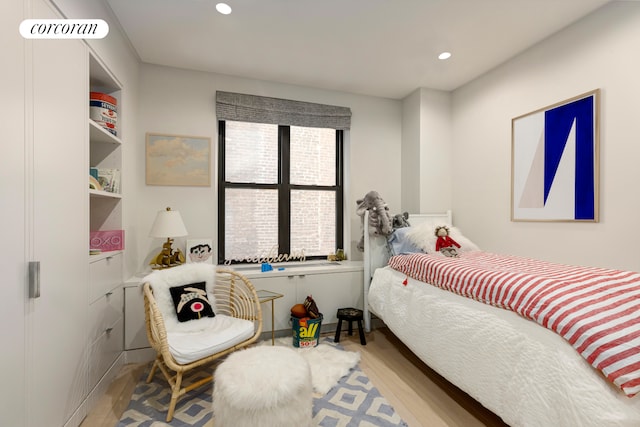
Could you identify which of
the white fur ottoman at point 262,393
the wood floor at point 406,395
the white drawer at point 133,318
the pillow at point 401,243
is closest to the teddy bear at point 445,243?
the pillow at point 401,243

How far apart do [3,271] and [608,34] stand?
141 inches

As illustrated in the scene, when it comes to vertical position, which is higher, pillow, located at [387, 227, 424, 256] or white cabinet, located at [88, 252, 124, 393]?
pillow, located at [387, 227, 424, 256]

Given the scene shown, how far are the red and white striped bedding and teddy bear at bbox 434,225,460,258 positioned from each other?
0.48 metres

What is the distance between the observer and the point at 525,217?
2.55 meters

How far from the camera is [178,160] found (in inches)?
110

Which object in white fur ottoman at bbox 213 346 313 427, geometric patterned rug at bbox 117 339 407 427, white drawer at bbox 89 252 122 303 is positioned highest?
white drawer at bbox 89 252 122 303

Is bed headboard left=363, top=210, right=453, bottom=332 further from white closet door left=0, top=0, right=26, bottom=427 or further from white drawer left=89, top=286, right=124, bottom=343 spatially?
white closet door left=0, top=0, right=26, bottom=427

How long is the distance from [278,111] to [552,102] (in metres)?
2.43

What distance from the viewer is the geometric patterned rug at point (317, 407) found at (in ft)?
5.46

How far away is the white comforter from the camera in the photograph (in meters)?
1.06

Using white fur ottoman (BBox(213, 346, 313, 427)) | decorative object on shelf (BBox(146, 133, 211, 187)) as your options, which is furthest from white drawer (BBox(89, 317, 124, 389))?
decorative object on shelf (BBox(146, 133, 211, 187))

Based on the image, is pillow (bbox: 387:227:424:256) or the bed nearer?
the bed

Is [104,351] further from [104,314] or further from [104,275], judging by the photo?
[104,275]

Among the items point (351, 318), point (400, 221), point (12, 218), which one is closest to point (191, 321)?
point (12, 218)
